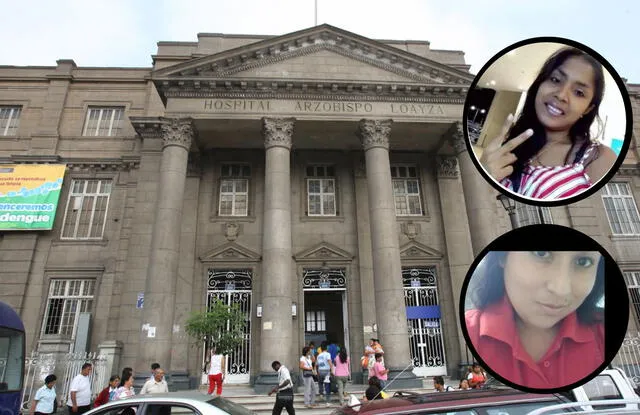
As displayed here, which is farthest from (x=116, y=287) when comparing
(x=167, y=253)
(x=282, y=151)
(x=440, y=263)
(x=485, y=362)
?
(x=485, y=362)

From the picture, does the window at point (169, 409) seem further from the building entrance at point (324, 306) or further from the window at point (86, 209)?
the window at point (86, 209)

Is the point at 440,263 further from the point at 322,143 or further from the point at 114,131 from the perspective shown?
the point at 114,131

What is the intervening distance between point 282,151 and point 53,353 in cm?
1114

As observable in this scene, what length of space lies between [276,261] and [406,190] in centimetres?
927

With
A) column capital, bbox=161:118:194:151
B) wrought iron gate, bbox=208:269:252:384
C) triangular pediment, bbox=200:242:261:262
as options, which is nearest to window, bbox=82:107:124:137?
column capital, bbox=161:118:194:151

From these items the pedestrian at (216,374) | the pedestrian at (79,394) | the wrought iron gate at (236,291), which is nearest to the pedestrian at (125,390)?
the pedestrian at (79,394)

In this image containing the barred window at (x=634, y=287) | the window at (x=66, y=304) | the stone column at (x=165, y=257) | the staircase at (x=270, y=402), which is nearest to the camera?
the staircase at (x=270, y=402)

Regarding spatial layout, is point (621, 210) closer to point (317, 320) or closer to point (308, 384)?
point (317, 320)

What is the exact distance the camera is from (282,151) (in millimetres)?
18062

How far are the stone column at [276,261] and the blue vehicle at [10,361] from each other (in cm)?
721

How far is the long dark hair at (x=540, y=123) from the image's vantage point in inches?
56.6

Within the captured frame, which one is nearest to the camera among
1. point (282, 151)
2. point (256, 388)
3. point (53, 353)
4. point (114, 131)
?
point (53, 353)

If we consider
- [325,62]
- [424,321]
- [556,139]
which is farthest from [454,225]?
[556,139]

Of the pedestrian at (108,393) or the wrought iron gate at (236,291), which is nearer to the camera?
the pedestrian at (108,393)
